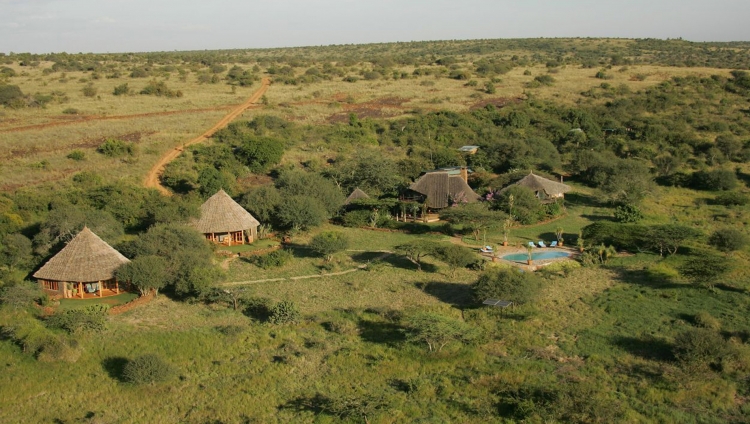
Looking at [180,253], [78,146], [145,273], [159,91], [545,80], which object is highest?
[545,80]

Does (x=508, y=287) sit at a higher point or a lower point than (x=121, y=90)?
lower

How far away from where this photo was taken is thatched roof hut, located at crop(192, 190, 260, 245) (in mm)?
28281

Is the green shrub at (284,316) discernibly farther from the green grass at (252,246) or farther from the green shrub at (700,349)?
the green shrub at (700,349)

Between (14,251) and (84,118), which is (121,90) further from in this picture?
(14,251)

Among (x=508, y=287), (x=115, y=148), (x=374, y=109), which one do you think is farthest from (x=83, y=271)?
(x=374, y=109)

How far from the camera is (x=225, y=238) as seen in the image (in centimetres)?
2872

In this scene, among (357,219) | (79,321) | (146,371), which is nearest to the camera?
(146,371)

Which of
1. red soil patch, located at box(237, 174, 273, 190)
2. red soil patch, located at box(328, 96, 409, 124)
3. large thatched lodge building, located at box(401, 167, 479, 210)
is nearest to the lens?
large thatched lodge building, located at box(401, 167, 479, 210)

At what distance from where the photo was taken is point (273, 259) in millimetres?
25562

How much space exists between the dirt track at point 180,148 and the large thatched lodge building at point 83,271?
12.7m

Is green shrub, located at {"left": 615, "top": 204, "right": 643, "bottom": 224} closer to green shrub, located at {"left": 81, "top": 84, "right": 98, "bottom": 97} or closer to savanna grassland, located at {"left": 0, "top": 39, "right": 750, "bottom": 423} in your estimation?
savanna grassland, located at {"left": 0, "top": 39, "right": 750, "bottom": 423}

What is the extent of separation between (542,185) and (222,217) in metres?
15.5

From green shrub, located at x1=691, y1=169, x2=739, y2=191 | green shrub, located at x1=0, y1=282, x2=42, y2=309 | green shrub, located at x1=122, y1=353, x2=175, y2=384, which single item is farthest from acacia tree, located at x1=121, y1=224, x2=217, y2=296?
green shrub, located at x1=691, y1=169, x2=739, y2=191

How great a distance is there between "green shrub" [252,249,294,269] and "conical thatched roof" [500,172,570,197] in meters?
12.8
